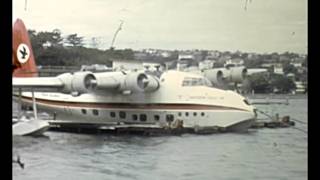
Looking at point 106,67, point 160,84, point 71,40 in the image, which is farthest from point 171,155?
point 71,40

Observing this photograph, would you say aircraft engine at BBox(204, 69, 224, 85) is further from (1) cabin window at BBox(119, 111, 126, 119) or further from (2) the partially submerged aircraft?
(1) cabin window at BBox(119, 111, 126, 119)

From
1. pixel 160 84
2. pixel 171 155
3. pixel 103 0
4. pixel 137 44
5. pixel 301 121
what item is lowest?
pixel 171 155

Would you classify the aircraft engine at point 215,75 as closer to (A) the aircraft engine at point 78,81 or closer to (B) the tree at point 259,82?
(B) the tree at point 259,82

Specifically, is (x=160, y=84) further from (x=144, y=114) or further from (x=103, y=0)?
(x=103, y=0)

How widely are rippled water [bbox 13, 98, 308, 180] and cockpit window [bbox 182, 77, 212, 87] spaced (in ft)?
0.70

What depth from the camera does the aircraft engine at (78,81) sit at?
6.88 ft

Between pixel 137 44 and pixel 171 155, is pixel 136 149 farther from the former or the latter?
pixel 137 44

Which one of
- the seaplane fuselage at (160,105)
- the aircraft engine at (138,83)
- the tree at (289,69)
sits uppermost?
the tree at (289,69)

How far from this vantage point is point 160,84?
213 centimetres

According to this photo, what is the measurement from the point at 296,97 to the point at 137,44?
0.68m

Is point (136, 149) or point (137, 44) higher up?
point (137, 44)

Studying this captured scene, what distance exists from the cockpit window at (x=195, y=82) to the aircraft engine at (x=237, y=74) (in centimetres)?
10

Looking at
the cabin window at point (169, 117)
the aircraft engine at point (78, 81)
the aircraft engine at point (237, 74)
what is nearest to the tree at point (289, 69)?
the aircraft engine at point (237, 74)

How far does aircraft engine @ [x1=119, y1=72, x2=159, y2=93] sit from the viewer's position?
2.11 metres
